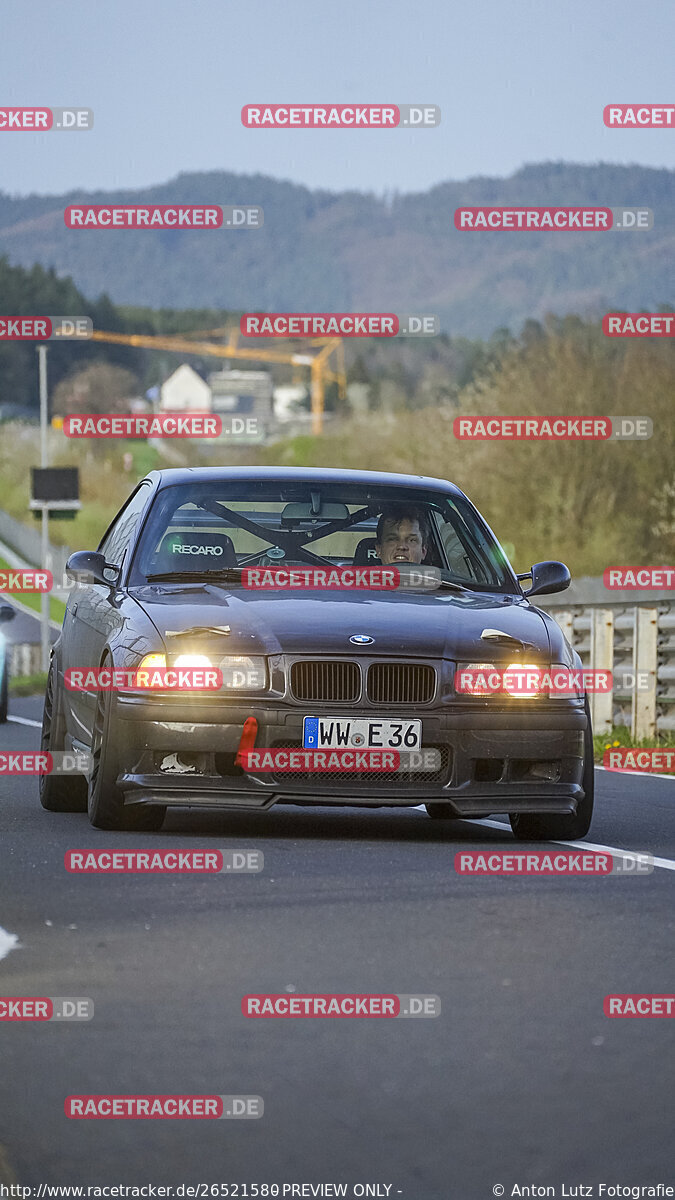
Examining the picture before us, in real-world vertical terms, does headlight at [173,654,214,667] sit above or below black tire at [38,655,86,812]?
above

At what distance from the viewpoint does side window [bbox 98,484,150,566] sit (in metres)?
11.0

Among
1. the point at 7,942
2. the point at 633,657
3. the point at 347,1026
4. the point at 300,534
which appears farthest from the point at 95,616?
the point at 633,657

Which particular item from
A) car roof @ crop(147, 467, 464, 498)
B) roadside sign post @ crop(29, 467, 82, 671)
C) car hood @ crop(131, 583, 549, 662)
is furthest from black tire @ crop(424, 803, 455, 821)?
roadside sign post @ crop(29, 467, 82, 671)

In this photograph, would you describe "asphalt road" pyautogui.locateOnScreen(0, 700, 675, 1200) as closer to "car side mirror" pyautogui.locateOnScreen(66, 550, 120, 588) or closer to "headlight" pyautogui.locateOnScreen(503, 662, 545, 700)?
"headlight" pyautogui.locateOnScreen(503, 662, 545, 700)

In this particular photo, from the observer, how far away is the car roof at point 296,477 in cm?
1089

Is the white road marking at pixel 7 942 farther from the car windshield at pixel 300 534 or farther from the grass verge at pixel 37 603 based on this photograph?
the grass verge at pixel 37 603

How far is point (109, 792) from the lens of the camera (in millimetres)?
9523

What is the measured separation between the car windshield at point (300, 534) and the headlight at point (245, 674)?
1072 millimetres

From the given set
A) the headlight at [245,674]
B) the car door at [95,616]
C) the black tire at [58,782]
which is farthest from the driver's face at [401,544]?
the black tire at [58,782]

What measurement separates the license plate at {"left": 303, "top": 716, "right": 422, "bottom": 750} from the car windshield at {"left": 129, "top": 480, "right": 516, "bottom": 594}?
131 centimetres

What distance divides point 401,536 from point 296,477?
2.00 ft

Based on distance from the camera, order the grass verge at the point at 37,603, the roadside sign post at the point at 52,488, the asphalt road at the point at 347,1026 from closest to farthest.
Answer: the asphalt road at the point at 347,1026, the roadside sign post at the point at 52,488, the grass verge at the point at 37,603

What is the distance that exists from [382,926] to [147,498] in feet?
13.9

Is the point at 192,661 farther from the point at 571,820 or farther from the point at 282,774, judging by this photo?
the point at 571,820
